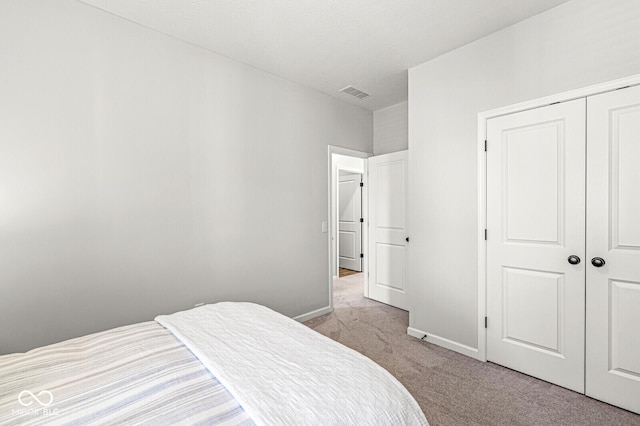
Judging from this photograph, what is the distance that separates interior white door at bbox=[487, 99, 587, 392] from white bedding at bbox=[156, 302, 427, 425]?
1764 millimetres

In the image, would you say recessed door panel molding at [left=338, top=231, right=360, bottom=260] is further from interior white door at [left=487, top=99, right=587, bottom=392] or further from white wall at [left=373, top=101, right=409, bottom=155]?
interior white door at [left=487, top=99, right=587, bottom=392]

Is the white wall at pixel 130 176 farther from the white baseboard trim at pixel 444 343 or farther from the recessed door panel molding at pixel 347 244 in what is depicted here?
the recessed door panel molding at pixel 347 244

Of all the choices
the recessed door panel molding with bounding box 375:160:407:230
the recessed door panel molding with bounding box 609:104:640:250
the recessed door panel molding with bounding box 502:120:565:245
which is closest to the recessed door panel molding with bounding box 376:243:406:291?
the recessed door panel molding with bounding box 375:160:407:230

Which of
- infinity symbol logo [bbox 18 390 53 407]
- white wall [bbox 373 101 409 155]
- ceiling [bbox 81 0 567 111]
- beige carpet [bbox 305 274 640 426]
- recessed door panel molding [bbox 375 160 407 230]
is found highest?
ceiling [bbox 81 0 567 111]

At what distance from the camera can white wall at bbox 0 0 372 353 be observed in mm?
1898

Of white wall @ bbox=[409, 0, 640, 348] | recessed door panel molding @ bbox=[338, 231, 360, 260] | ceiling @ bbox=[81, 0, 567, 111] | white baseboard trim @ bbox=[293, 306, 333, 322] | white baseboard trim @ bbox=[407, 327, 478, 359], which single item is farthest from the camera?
recessed door panel molding @ bbox=[338, 231, 360, 260]

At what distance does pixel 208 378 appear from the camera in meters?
1.06

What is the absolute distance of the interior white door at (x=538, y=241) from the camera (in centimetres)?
210

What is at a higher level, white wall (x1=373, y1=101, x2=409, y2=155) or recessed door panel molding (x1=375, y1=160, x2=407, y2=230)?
white wall (x1=373, y1=101, x2=409, y2=155)

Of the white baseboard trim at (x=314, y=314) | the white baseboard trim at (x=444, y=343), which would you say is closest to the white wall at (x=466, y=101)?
the white baseboard trim at (x=444, y=343)

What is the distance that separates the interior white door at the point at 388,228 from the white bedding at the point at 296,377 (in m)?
2.73

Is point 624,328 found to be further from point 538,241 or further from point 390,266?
point 390,266

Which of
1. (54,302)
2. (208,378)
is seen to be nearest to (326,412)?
(208,378)

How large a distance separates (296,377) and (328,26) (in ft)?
8.03
